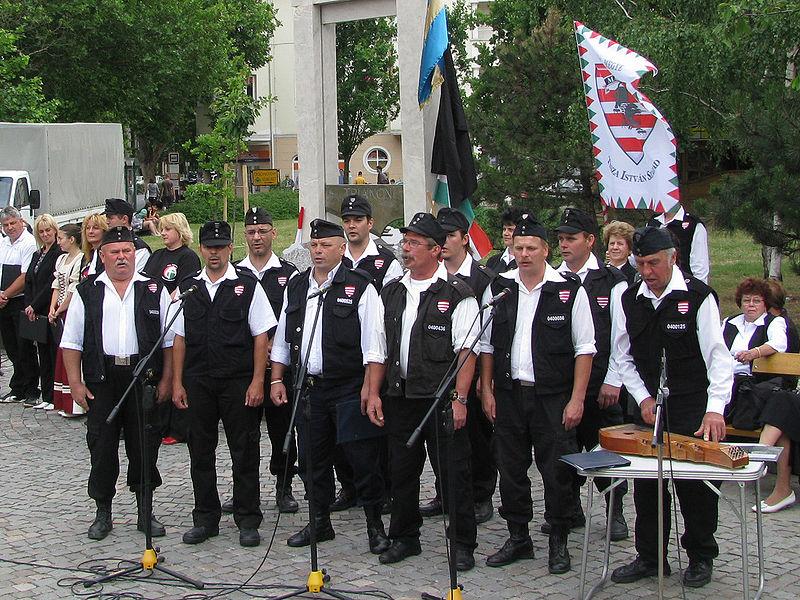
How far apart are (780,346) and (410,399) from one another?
3.26m

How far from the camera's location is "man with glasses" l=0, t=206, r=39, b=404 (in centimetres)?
1234

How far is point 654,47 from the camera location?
14562mm

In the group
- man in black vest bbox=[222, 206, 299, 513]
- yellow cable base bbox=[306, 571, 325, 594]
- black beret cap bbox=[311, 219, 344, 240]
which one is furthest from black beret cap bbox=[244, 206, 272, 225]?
yellow cable base bbox=[306, 571, 325, 594]

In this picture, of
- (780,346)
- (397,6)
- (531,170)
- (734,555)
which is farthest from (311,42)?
(734,555)

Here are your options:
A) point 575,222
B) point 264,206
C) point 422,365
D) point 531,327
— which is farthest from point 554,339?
point 264,206

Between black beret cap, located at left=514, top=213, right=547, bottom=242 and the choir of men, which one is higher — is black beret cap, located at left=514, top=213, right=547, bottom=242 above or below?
above

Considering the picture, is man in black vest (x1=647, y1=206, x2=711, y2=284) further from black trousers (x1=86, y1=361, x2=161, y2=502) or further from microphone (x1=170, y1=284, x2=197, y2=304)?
black trousers (x1=86, y1=361, x2=161, y2=502)

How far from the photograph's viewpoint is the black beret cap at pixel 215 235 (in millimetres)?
7324

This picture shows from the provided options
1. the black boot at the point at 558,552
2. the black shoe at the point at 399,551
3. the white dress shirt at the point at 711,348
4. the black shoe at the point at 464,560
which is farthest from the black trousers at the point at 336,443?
the white dress shirt at the point at 711,348

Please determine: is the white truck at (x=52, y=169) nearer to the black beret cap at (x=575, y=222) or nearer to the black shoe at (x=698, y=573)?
the black beret cap at (x=575, y=222)

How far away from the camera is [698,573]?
6.26m

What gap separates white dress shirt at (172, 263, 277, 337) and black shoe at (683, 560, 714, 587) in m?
3.03

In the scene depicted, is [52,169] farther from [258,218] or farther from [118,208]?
[258,218]

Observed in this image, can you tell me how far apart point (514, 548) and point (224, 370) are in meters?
2.17
